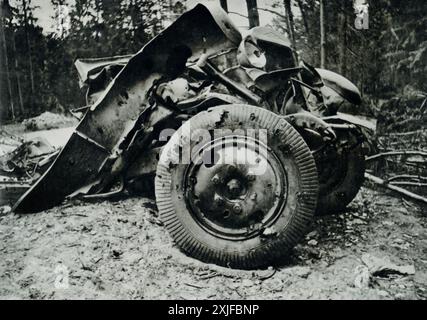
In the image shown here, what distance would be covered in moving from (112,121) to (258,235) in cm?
157

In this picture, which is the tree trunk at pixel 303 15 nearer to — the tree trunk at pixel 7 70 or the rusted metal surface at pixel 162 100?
the rusted metal surface at pixel 162 100

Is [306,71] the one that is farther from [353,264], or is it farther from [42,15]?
[42,15]

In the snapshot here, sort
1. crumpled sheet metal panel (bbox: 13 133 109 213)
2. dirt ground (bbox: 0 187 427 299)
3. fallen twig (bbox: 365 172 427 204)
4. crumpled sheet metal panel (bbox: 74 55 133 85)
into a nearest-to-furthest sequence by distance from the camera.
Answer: dirt ground (bbox: 0 187 427 299) < crumpled sheet metal panel (bbox: 13 133 109 213) < fallen twig (bbox: 365 172 427 204) < crumpled sheet metal panel (bbox: 74 55 133 85)

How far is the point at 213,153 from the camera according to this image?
8.87 feet

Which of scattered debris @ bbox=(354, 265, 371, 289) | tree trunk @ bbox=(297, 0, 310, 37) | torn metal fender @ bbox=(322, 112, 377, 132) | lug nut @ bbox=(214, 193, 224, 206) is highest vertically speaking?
tree trunk @ bbox=(297, 0, 310, 37)

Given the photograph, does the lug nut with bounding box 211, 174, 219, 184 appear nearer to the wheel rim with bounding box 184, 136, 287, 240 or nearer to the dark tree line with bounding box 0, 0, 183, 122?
the wheel rim with bounding box 184, 136, 287, 240

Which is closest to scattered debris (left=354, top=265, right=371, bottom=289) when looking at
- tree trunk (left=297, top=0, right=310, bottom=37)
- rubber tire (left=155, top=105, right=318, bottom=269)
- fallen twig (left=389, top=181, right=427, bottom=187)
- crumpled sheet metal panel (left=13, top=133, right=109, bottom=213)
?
rubber tire (left=155, top=105, right=318, bottom=269)

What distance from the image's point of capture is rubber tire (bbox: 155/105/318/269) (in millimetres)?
2641

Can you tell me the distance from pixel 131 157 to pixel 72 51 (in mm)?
1432

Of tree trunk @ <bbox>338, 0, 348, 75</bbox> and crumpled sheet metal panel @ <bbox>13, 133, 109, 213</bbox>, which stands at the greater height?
tree trunk @ <bbox>338, 0, 348, 75</bbox>

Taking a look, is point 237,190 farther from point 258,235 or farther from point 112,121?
point 112,121

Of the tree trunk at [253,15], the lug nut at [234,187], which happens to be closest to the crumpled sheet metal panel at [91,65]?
the tree trunk at [253,15]

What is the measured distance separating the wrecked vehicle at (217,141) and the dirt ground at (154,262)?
0.16 metres

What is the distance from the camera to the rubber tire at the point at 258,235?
104 inches
